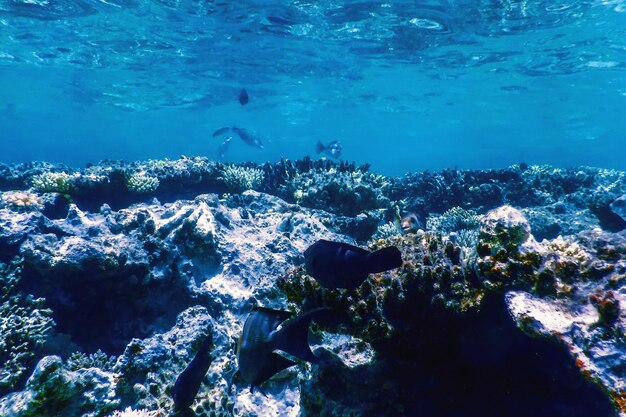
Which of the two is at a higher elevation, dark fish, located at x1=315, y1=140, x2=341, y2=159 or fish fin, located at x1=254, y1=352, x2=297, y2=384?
fish fin, located at x1=254, y1=352, x2=297, y2=384

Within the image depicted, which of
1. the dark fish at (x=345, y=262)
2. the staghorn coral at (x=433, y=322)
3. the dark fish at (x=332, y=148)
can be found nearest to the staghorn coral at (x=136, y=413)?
the staghorn coral at (x=433, y=322)

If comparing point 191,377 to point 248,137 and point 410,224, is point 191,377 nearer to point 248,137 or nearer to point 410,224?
point 410,224

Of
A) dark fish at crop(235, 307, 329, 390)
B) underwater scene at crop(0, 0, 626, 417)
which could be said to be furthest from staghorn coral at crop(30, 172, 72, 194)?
dark fish at crop(235, 307, 329, 390)

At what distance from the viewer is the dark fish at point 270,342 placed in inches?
86.0

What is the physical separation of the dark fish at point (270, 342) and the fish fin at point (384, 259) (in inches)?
16.0

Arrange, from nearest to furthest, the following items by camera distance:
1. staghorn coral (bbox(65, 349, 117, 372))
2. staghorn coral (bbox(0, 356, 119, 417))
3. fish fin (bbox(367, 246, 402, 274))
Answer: fish fin (bbox(367, 246, 402, 274)) < staghorn coral (bbox(0, 356, 119, 417)) < staghorn coral (bbox(65, 349, 117, 372))

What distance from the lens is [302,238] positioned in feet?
19.5

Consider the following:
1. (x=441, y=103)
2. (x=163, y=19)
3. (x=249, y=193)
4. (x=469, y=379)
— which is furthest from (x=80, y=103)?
(x=469, y=379)

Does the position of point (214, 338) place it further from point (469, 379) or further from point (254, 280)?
point (469, 379)

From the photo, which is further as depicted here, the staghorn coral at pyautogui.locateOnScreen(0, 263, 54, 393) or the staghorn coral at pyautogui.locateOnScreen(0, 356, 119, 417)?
the staghorn coral at pyautogui.locateOnScreen(0, 263, 54, 393)

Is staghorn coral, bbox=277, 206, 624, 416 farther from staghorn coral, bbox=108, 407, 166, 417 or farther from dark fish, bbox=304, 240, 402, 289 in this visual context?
staghorn coral, bbox=108, 407, 166, 417

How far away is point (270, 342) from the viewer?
7.23ft

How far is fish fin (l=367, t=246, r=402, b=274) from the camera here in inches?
84.7

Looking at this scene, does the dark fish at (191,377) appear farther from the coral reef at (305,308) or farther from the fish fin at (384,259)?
the fish fin at (384,259)
